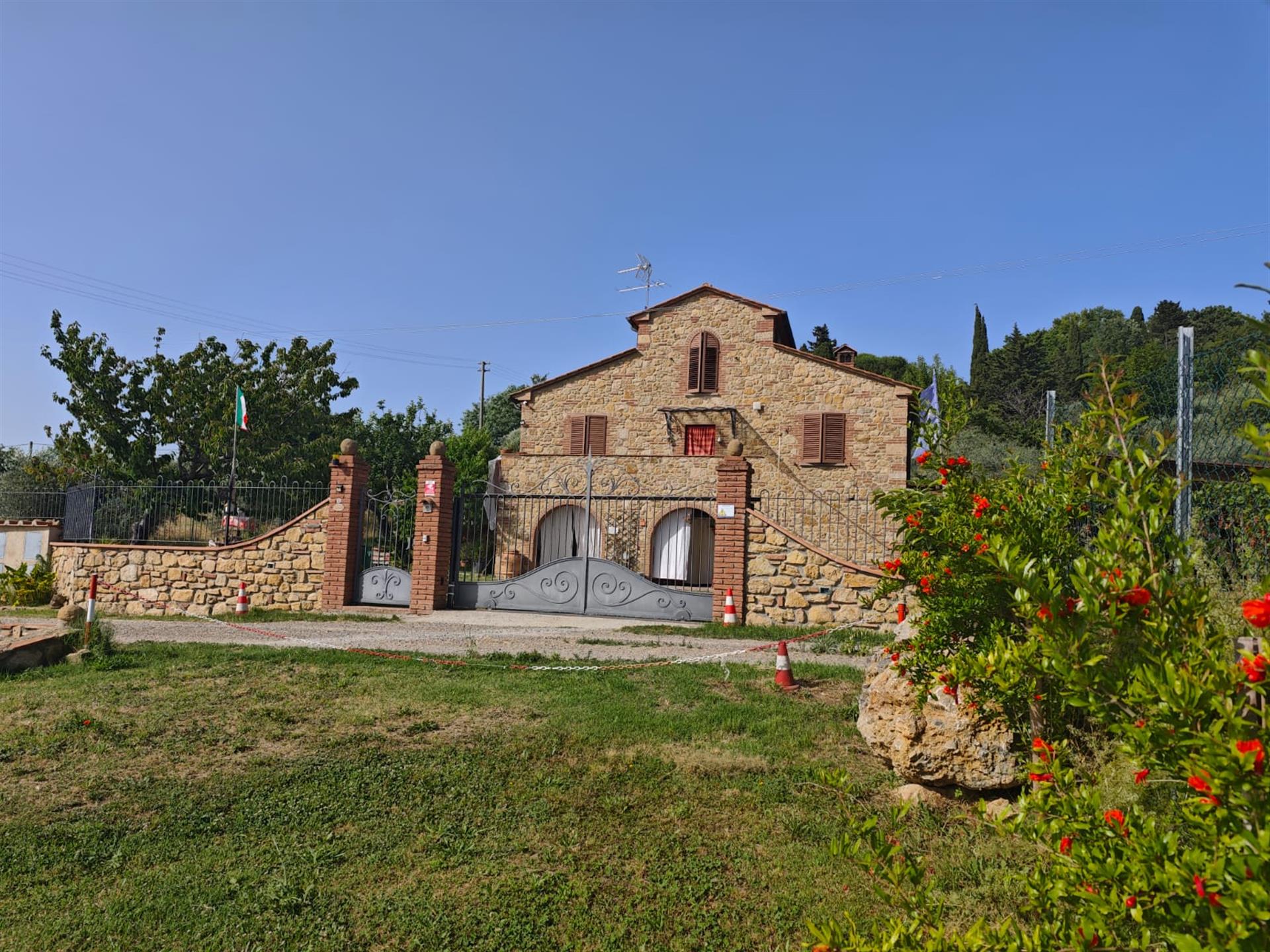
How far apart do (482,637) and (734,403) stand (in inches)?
591

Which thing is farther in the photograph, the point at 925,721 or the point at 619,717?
the point at 619,717

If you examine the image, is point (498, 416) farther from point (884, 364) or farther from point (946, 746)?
point (946, 746)

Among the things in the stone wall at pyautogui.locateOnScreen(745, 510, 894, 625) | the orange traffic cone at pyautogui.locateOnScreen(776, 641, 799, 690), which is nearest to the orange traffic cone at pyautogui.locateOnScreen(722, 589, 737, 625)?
the stone wall at pyautogui.locateOnScreen(745, 510, 894, 625)

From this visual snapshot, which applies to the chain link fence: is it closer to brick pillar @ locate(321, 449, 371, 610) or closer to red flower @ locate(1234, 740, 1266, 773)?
red flower @ locate(1234, 740, 1266, 773)

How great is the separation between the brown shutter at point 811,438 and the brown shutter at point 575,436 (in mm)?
6703

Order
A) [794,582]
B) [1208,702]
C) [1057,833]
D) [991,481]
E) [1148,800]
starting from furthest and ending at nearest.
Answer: [794,582], [991,481], [1148,800], [1057,833], [1208,702]

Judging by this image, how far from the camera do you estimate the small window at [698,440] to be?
946 inches

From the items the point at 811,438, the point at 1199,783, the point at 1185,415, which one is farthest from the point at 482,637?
the point at 811,438

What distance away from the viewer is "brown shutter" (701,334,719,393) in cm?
2408

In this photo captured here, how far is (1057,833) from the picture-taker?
189cm

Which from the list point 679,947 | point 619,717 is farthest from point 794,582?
point 679,947

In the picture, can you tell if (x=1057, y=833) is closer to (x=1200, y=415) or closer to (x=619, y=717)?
(x=619, y=717)

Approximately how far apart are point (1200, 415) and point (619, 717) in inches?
193

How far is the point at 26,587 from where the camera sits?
15500 mm
